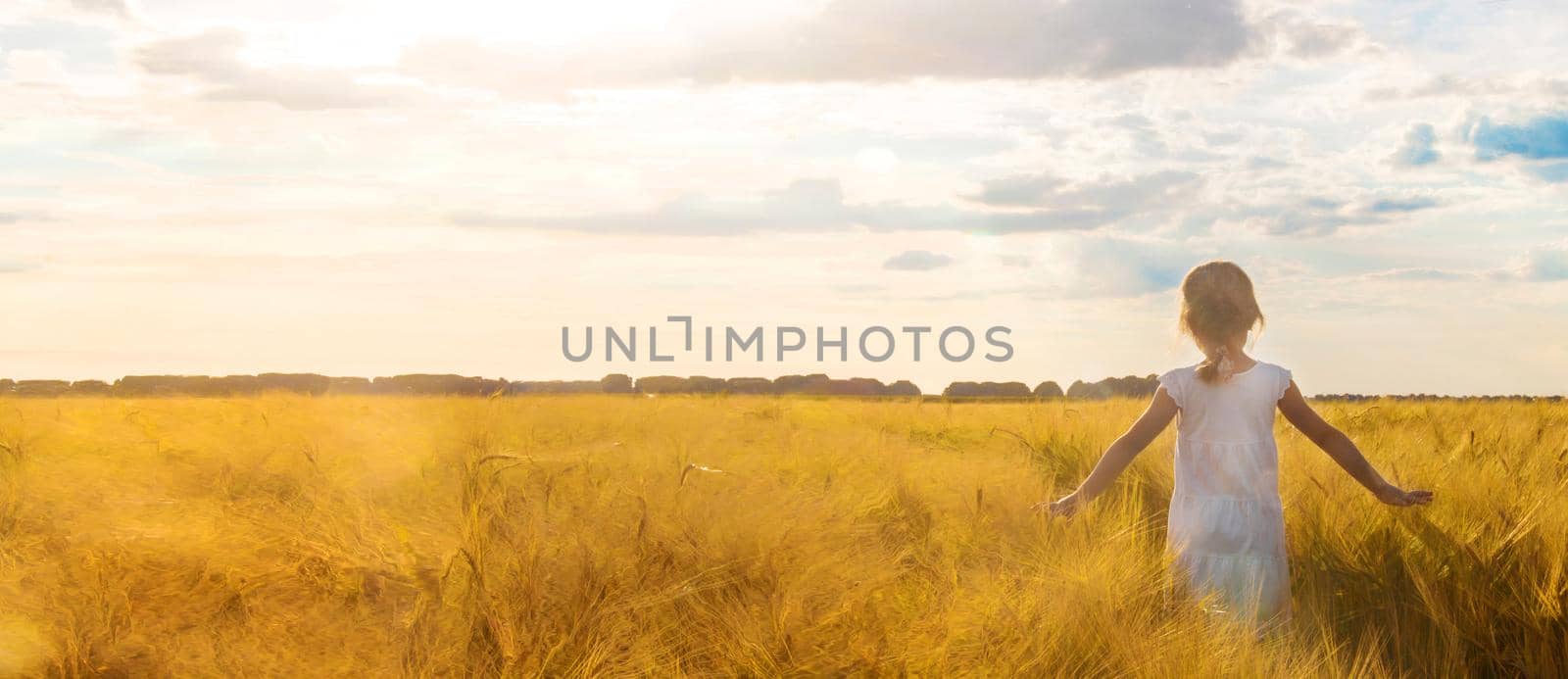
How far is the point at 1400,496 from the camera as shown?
393 centimetres

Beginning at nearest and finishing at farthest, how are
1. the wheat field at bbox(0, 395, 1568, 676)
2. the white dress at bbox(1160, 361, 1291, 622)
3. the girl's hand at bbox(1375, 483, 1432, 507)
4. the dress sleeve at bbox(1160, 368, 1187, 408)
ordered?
the wheat field at bbox(0, 395, 1568, 676)
the girl's hand at bbox(1375, 483, 1432, 507)
the white dress at bbox(1160, 361, 1291, 622)
the dress sleeve at bbox(1160, 368, 1187, 408)

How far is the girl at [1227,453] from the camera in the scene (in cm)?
395

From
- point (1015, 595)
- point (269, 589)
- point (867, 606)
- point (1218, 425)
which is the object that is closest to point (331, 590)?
point (269, 589)

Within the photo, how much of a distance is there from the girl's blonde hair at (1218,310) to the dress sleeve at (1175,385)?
0.08 meters

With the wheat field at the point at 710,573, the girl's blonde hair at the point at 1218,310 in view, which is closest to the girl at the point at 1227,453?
the girl's blonde hair at the point at 1218,310

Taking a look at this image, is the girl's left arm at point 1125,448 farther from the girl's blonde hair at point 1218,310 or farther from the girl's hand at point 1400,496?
the girl's hand at point 1400,496

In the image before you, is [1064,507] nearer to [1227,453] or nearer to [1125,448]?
[1125,448]

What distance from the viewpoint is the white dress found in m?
3.94

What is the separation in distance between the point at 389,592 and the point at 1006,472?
3.50m

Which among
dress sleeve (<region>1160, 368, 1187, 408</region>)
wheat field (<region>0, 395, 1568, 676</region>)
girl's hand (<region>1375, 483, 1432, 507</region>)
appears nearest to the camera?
wheat field (<region>0, 395, 1568, 676</region>)

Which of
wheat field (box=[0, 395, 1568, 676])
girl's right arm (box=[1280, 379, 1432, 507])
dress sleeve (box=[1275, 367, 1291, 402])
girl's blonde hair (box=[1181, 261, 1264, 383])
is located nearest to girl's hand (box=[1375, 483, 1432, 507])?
girl's right arm (box=[1280, 379, 1432, 507])

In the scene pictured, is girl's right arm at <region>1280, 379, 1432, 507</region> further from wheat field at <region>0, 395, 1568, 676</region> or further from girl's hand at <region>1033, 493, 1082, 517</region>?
girl's hand at <region>1033, 493, 1082, 517</region>

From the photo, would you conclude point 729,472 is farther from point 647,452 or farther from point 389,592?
point 389,592

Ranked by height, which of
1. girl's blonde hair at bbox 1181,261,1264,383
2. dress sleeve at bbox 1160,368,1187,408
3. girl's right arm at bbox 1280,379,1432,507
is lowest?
girl's right arm at bbox 1280,379,1432,507
